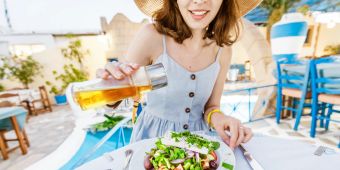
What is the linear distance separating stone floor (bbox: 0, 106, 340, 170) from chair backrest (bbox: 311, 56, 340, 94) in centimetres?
85

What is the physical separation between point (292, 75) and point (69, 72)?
30.6 ft

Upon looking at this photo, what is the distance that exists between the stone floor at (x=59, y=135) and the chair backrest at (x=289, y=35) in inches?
57.7

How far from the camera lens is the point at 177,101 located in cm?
115

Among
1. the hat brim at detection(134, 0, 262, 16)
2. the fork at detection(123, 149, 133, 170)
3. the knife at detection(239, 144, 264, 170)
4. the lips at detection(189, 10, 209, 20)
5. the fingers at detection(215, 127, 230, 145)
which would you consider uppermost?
the hat brim at detection(134, 0, 262, 16)

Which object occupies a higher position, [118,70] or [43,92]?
[118,70]

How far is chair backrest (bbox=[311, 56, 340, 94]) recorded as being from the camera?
7.79ft

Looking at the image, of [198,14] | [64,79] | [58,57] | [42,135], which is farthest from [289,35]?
[58,57]

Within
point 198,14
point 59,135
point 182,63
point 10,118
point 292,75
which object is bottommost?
point 59,135

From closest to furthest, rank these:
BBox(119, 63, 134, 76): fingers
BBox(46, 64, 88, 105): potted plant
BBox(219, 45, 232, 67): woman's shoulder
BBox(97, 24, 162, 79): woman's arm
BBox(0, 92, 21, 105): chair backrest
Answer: BBox(119, 63, 134, 76): fingers, BBox(97, 24, 162, 79): woman's arm, BBox(219, 45, 232, 67): woman's shoulder, BBox(0, 92, 21, 105): chair backrest, BBox(46, 64, 88, 105): potted plant

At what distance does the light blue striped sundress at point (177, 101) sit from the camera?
111 centimetres

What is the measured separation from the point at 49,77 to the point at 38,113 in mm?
2402

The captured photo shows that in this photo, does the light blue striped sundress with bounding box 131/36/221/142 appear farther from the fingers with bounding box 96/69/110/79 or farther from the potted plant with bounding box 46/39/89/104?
the potted plant with bounding box 46/39/89/104

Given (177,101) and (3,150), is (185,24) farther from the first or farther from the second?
(3,150)

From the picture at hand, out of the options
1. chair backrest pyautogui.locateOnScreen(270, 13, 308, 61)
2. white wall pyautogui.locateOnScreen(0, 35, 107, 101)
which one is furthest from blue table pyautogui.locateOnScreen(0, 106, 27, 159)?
white wall pyautogui.locateOnScreen(0, 35, 107, 101)
